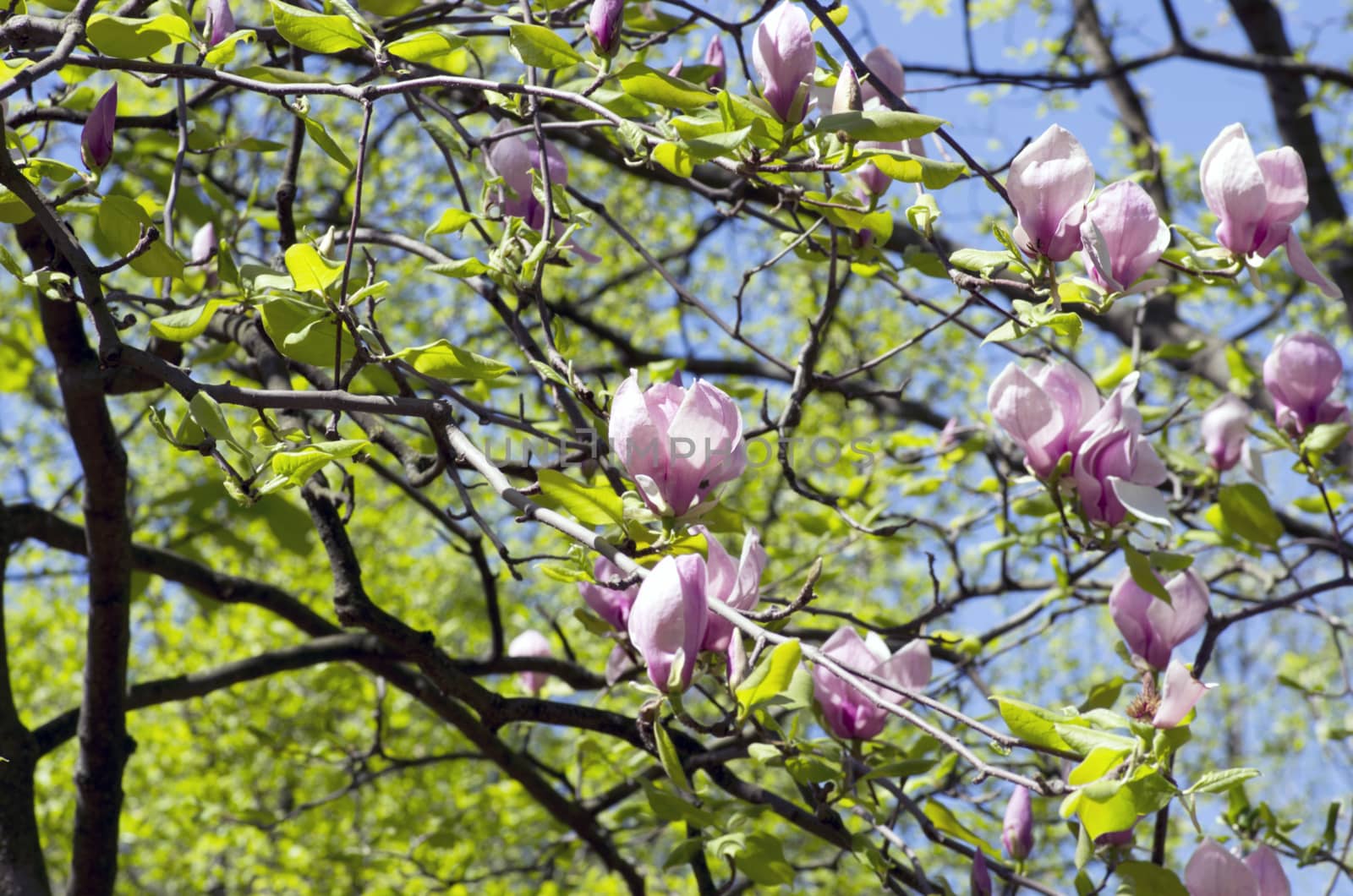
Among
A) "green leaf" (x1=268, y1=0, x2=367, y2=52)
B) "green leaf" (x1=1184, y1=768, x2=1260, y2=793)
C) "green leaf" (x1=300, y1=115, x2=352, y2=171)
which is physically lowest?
"green leaf" (x1=1184, y1=768, x2=1260, y2=793)

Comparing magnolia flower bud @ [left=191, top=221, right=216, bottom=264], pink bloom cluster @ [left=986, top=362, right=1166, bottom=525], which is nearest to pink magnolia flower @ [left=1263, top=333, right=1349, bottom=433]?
pink bloom cluster @ [left=986, top=362, right=1166, bottom=525]

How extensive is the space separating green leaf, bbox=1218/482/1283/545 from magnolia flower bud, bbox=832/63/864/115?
753 mm

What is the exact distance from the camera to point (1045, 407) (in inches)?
44.3

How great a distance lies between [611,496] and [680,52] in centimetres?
471

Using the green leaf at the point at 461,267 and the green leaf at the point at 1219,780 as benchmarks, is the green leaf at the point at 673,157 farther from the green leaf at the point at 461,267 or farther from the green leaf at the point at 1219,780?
the green leaf at the point at 1219,780

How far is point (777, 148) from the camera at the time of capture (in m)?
0.97

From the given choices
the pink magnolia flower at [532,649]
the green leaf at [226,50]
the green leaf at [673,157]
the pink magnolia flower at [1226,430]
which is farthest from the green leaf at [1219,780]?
the pink magnolia flower at [532,649]

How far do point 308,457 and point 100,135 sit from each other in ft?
1.60

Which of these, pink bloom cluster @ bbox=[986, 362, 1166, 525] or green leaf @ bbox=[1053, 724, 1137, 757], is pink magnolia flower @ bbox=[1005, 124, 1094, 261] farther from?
green leaf @ bbox=[1053, 724, 1137, 757]

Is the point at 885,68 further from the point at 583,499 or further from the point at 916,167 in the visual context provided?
the point at 583,499

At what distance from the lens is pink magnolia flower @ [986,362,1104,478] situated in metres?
1.12

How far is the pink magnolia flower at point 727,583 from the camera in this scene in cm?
93

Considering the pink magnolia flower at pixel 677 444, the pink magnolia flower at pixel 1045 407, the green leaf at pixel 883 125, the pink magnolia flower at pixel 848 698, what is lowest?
the pink magnolia flower at pixel 848 698

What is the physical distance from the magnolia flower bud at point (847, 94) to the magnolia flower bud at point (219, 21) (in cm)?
58
